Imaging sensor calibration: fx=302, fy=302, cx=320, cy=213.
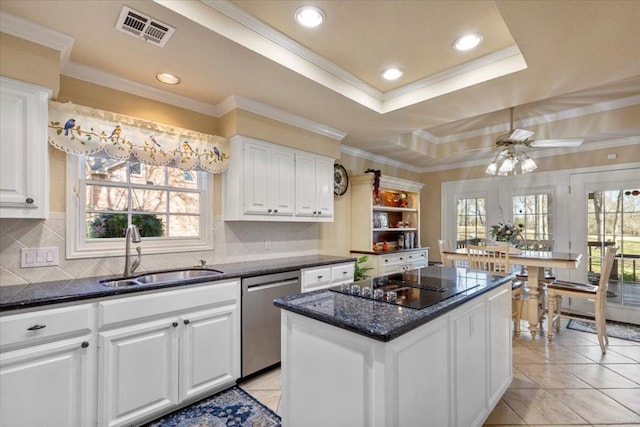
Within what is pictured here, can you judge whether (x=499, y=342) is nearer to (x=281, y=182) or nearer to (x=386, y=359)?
(x=386, y=359)

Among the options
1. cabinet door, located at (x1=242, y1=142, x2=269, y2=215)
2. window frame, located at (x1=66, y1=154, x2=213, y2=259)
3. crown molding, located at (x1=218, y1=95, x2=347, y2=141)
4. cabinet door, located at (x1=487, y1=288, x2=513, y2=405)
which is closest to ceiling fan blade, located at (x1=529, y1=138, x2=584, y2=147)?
cabinet door, located at (x1=487, y1=288, x2=513, y2=405)

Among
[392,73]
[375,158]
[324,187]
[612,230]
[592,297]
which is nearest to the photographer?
[392,73]

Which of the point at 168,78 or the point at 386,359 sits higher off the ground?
the point at 168,78

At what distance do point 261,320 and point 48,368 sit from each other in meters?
1.35

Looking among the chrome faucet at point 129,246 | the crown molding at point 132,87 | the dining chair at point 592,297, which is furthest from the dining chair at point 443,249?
the chrome faucet at point 129,246

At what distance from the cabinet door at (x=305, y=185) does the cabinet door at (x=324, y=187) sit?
67 mm

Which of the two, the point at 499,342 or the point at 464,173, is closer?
the point at 499,342

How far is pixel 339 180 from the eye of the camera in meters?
4.22

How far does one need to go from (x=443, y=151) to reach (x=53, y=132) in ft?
15.6

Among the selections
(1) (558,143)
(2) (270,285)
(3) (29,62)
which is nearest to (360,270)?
(2) (270,285)

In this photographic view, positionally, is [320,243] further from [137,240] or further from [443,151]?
[443,151]

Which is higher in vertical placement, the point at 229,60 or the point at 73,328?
the point at 229,60

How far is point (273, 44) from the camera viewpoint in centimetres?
212

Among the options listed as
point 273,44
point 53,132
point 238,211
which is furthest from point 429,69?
point 53,132
